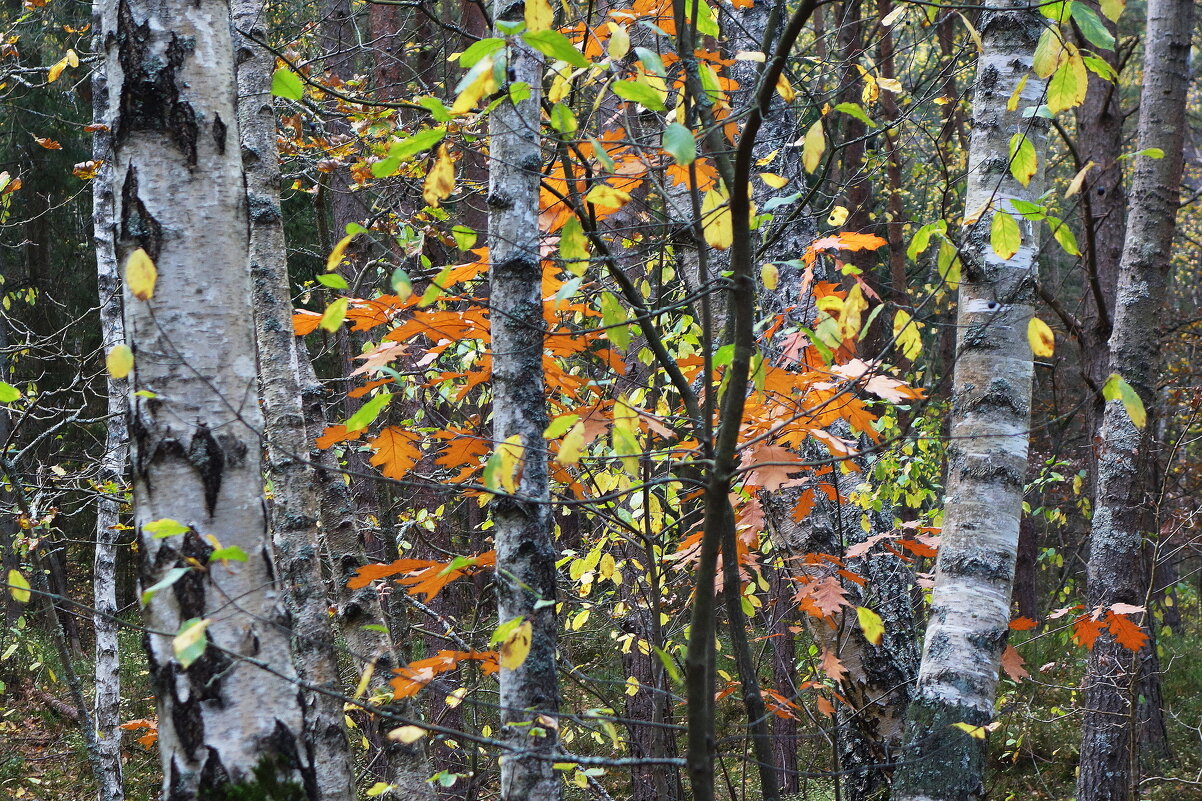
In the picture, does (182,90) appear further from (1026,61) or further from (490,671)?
(1026,61)

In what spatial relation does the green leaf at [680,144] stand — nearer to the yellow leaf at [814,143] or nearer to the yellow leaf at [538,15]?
the yellow leaf at [538,15]

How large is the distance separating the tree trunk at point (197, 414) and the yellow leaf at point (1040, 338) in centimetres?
162

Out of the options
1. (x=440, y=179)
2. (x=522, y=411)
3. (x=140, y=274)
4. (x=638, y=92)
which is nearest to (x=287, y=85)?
(x=440, y=179)

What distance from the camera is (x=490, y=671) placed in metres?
2.32

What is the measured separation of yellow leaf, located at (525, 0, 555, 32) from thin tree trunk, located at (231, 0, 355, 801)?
2054 millimetres

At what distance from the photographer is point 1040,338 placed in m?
1.85

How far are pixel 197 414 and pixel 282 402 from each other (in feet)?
6.10

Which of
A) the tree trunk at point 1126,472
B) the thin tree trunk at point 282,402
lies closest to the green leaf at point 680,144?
the thin tree trunk at point 282,402

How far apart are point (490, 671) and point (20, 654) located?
12091 mm

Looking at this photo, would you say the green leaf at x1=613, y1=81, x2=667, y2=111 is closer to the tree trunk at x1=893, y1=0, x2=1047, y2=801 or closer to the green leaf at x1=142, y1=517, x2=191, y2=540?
the green leaf at x1=142, y1=517, x2=191, y2=540

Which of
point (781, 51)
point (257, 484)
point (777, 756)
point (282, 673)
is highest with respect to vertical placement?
point (781, 51)

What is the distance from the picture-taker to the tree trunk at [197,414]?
1.46m

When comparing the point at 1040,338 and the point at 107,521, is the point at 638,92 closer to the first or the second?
the point at 1040,338

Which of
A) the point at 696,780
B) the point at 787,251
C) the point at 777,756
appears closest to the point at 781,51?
the point at 696,780
